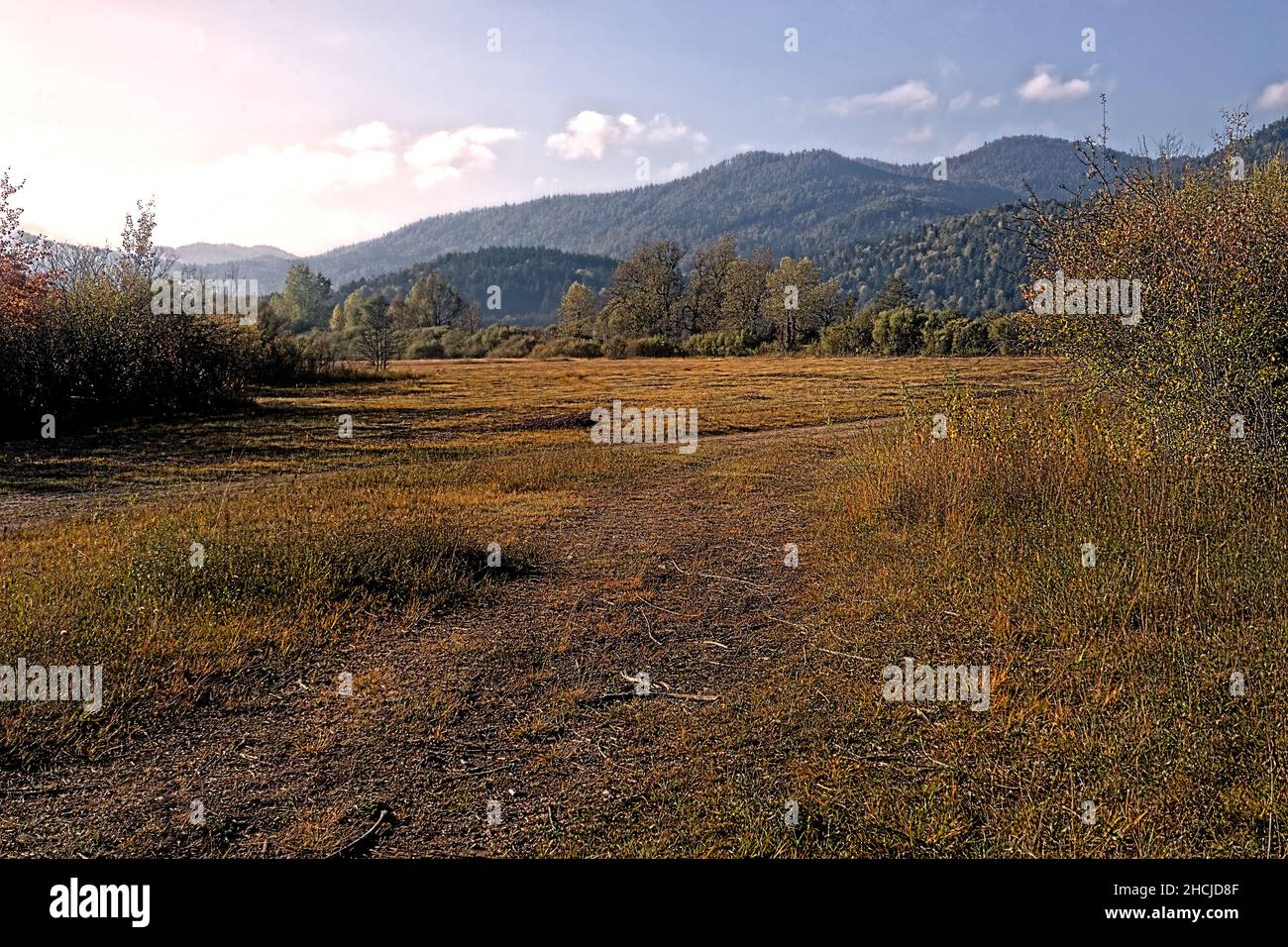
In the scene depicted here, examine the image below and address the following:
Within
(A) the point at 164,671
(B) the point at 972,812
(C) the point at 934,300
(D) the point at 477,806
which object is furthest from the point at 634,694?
(C) the point at 934,300

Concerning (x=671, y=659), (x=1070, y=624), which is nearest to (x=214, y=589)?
(x=671, y=659)

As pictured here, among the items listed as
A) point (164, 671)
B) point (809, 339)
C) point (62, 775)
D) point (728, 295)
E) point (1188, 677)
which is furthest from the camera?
A: point (728, 295)

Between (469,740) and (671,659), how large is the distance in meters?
1.81

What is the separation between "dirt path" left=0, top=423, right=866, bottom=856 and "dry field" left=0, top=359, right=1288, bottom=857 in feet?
0.08

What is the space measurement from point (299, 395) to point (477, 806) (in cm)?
2685

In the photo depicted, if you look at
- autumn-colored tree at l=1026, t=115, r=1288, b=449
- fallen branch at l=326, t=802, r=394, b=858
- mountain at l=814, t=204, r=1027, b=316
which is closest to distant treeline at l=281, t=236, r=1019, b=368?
autumn-colored tree at l=1026, t=115, r=1288, b=449

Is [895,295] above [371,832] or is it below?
above

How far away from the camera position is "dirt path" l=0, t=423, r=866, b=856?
421cm

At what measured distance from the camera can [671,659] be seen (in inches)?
258

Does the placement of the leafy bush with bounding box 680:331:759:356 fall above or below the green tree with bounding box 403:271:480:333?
below

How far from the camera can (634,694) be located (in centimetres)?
588

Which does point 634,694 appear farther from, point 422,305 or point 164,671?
point 422,305

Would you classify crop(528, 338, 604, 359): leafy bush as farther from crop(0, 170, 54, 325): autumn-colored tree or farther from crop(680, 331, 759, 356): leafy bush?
crop(0, 170, 54, 325): autumn-colored tree

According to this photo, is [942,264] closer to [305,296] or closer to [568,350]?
[305,296]
